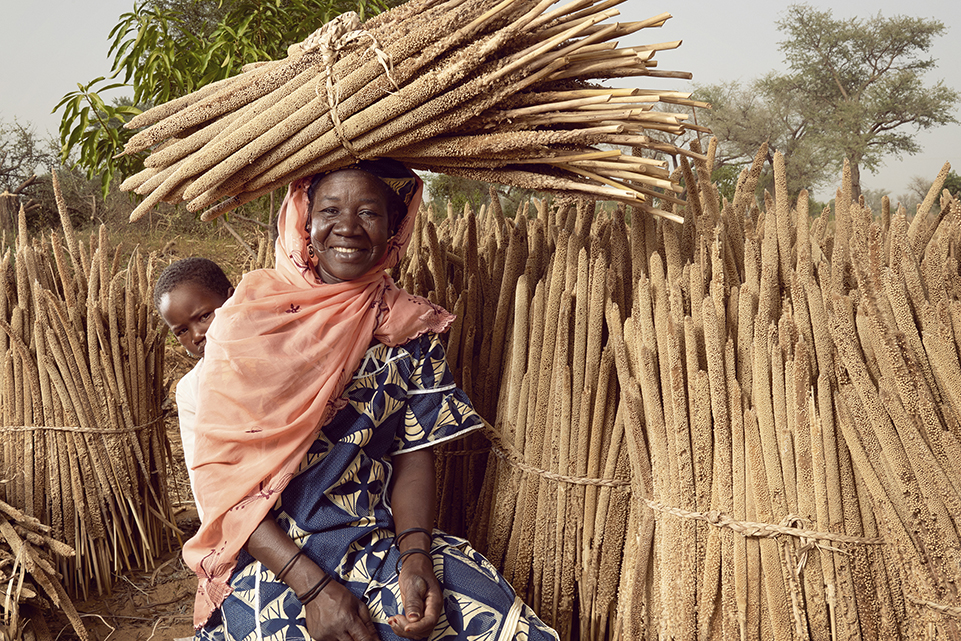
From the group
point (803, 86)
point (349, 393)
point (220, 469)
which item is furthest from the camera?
point (803, 86)

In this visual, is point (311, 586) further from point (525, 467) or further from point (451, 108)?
point (451, 108)

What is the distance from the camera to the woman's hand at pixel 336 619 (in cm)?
154

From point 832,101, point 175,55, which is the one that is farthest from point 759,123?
point 175,55

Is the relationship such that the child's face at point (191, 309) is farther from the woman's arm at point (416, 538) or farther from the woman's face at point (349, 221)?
the woman's arm at point (416, 538)

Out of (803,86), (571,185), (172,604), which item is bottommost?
(172,604)

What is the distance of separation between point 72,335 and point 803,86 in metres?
21.5

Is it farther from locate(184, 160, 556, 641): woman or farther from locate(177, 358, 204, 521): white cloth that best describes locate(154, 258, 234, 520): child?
locate(184, 160, 556, 641): woman

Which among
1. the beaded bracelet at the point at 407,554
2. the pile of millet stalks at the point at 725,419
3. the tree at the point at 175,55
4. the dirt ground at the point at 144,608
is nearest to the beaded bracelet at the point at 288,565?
the beaded bracelet at the point at 407,554

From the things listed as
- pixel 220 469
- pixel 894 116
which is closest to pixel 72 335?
pixel 220 469

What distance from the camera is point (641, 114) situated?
149 centimetres

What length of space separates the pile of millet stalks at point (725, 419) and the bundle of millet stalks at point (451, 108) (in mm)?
277

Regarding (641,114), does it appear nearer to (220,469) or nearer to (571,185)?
(571,185)

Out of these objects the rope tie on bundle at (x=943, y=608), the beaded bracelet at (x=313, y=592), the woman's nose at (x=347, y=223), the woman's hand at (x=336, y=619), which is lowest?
the woman's hand at (x=336, y=619)

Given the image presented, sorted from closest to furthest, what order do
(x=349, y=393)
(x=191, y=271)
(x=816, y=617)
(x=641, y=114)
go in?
(x=816, y=617), (x=641, y=114), (x=349, y=393), (x=191, y=271)
